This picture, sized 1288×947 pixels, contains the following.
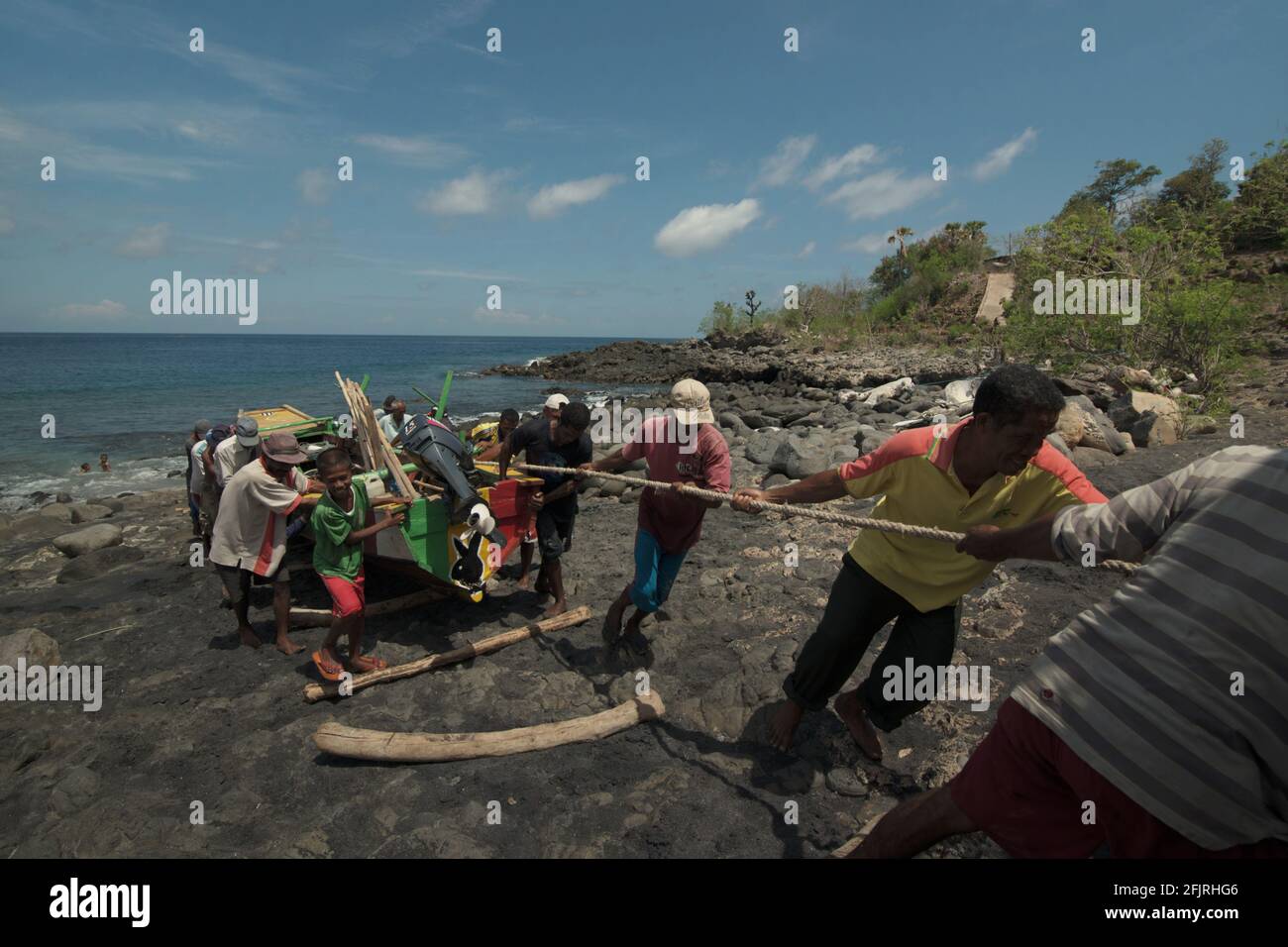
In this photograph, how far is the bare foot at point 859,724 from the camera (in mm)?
3660

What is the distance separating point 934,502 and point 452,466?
11.8 feet

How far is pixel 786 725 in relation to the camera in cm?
377

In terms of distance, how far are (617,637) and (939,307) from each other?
34.5 metres

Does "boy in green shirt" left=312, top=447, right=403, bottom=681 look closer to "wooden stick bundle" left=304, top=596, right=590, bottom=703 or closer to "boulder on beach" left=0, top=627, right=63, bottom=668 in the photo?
"wooden stick bundle" left=304, top=596, right=590, bottom=703

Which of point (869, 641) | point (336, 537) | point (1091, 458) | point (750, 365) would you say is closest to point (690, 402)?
point (869, 641)

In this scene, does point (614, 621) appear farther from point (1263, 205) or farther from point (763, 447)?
point (1263, 205)

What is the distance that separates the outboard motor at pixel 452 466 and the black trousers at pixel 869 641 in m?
2.56

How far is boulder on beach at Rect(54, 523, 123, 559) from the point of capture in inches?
365

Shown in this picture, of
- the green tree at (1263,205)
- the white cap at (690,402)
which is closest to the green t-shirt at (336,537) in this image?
the white cap at (690,402)

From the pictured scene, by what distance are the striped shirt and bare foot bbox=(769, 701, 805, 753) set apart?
6.40 ft

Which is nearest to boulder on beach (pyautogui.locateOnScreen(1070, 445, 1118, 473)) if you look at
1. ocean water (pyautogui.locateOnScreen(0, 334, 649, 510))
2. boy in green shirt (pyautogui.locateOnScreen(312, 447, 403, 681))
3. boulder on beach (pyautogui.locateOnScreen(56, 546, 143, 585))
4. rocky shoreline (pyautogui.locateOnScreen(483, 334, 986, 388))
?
boy in green shirt (pyautogui.locateOnScreen(312, 447, 403, 681))
